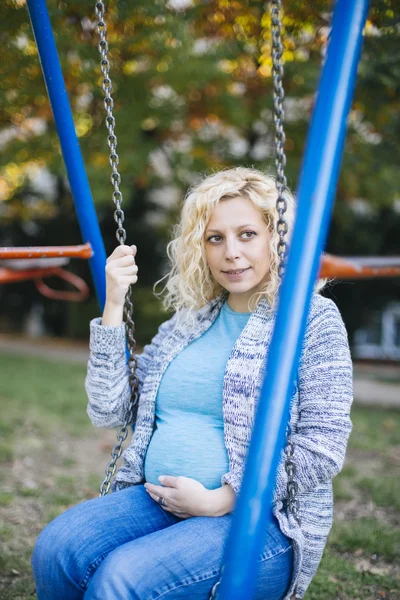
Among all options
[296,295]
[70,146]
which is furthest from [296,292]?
[70,146]

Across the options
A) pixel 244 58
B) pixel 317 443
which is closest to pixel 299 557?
pixel 317 443

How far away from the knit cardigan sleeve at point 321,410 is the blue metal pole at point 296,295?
0.35 m

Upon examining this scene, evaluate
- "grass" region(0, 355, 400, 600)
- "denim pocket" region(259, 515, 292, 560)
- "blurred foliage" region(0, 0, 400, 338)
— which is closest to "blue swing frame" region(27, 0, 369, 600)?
"denim pocket" region(259, 515, 292, 560)

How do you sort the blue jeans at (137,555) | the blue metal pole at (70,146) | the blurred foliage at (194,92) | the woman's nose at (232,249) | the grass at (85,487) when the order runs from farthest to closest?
the blurred foliage at (194,92)
the grass at (85,487)
the blue metal pole at (70,146)
the woman's nose at (232,249)
the blue jeans at (137,555)

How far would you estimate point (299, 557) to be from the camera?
5.52 feet

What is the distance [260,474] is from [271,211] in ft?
3.05

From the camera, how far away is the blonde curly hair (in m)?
1.97

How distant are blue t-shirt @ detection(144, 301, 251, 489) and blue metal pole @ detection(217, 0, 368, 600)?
1.60 feet

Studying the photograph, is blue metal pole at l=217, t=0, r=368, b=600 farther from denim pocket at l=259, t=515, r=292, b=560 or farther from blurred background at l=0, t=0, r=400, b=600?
blurred background at l=0, t=0, r=400, b=600

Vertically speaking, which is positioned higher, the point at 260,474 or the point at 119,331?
the point at 119,331

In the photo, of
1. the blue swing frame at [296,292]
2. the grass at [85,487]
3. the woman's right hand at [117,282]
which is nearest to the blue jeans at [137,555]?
the blue swing frame at [296,292]

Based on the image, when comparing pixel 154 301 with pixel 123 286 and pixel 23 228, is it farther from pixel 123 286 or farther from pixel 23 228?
pixel 123 286

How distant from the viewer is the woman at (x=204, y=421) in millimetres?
1621

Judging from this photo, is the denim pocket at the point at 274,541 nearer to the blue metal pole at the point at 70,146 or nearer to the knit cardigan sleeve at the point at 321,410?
the knit cardigan sleeve at the point at 321,410
